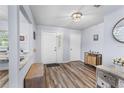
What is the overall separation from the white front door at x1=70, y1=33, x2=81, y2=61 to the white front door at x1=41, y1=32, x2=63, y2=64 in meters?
0.98

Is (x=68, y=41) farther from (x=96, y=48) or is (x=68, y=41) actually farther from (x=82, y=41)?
(x=96, y=48)

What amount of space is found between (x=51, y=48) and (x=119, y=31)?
396 cm

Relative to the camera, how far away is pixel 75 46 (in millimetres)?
6754

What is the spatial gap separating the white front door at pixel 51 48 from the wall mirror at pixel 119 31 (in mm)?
3727

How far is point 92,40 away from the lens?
562 centimetres

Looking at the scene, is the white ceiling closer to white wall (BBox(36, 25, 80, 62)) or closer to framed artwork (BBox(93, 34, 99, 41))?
framed artwork (BBox(93, 34, 99, 41))

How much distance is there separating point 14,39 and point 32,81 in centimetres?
120

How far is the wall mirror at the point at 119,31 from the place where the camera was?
97.0 inches

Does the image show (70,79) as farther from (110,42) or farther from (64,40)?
(64,40)

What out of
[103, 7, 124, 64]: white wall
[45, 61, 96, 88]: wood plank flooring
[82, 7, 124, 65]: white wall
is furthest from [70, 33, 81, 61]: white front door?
[103, 7, 124, 64]: white wall

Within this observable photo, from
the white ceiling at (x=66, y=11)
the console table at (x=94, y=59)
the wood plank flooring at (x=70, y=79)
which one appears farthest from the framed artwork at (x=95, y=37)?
the wood plank flooring at (x=70, y=79)

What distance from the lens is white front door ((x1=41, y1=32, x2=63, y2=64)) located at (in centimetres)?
558

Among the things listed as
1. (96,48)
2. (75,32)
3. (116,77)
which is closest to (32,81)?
(116,77)

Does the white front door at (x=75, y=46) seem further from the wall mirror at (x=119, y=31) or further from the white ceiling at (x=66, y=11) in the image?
the wall mirror at (x=119, y=31)
